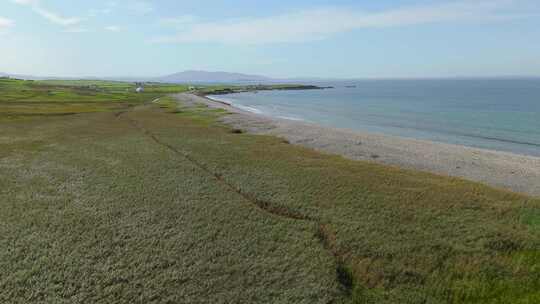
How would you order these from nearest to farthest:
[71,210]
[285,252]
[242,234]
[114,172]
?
[285,252] < [242,234] < [71,210] < [114,172]

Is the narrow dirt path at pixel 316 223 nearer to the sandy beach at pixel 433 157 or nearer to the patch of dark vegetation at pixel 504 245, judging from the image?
the patch of dark vegetation at pixel 504 245

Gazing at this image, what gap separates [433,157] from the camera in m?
37.7

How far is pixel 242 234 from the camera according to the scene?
1583 cm

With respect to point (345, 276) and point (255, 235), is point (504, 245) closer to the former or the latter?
point (345, 276)

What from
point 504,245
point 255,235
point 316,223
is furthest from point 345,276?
point 504,245

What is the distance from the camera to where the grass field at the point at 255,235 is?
1221cm

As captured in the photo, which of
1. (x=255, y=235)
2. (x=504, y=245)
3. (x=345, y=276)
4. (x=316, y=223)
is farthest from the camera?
(x=316, y=223)

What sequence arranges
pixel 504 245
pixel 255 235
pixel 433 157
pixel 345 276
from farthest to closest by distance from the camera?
pixel 433 157
pixel 255 235
pixel 504 245
pixel 345 276

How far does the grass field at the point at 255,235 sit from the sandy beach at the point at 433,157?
685 cm

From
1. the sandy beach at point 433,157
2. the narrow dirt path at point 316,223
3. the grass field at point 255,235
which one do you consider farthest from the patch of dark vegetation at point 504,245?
the sandy beach at point 433,157

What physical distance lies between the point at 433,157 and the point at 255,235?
29.8 metres

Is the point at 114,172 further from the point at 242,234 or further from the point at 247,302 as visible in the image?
the point at 247,302

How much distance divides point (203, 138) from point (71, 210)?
23.3m

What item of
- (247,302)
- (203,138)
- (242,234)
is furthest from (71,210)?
(203,138)
